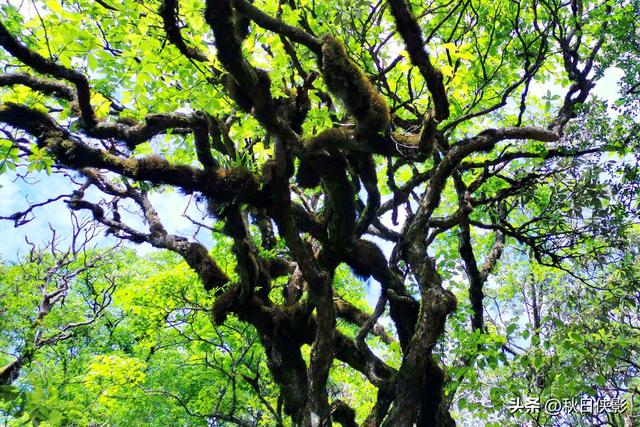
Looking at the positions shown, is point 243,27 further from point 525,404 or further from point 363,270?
point 525,404

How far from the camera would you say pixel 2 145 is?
470 centimetres

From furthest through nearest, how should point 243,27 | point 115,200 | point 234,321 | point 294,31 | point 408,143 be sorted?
1. point 234,321
2. point 115,200
3. point 408,143
4. point 243,27
5. point 294,31

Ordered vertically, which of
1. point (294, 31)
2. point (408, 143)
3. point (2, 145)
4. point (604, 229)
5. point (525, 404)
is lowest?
point (2, 145)

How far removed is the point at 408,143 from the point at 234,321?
661 cm

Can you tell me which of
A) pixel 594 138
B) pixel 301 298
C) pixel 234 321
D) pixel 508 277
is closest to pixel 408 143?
pixel 301 298

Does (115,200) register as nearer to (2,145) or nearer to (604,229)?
(2,145)

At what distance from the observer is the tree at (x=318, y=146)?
4523 millimetres

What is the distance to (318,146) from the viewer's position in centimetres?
499

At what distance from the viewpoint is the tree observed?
4.52m

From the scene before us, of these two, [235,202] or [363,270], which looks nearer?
[235,202]

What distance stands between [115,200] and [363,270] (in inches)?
173

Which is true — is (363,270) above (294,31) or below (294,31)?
below

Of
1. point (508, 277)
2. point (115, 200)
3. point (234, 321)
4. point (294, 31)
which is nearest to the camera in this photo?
point (294, 31)

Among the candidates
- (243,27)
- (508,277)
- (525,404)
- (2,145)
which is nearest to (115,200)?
(2,145)
